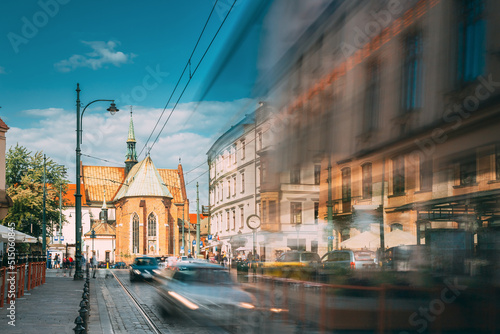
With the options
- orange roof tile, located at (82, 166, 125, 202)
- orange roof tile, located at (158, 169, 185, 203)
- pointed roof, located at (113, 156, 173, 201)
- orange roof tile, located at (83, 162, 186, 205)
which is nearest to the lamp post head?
pointed roof, located at (113, 156, 173, 201)

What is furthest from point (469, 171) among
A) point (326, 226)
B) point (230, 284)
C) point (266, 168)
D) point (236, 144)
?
point (230, 284)

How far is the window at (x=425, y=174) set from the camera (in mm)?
2613

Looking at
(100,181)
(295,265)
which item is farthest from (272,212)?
(100,181)

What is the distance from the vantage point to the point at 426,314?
8.52ft

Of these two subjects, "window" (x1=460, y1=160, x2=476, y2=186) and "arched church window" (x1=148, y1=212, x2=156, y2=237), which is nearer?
"window" (x1=460, y1=160, x2=476, y2=186)

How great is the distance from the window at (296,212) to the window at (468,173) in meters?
1.68

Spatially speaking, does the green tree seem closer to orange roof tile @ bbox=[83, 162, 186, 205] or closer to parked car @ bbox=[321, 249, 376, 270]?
parked car @ bbox=[321, 249, 376, 270]

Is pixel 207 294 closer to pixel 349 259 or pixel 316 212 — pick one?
pixel 316 212

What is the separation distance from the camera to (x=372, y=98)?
3.11 m

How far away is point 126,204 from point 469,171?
274 feet

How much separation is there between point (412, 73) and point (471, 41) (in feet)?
1.27

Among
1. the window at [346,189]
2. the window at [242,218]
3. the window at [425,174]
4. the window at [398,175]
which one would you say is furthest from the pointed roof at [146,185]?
the window at [425,174]

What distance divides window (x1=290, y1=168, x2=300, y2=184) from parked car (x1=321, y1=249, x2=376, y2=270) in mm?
624

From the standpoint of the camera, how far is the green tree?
48.2 metres
